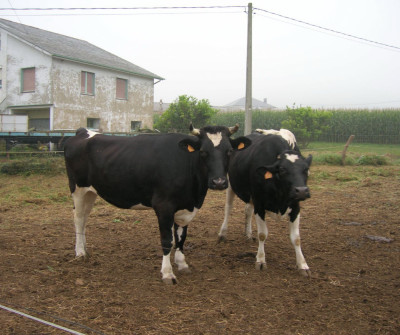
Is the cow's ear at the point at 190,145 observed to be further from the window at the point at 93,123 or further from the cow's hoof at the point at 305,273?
the window at the point at 93,123

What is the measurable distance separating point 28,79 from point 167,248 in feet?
69.1

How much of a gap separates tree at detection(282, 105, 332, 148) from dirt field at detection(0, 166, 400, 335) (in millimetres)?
13498

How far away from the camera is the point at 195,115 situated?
22281mm

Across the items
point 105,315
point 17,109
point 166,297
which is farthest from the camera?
point 17,109

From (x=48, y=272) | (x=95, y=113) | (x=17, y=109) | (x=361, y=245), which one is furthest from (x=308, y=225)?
(x=17, y=109)

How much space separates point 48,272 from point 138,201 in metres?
1.52

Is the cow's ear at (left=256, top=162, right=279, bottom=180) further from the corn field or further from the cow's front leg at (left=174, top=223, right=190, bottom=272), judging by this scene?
the corn field

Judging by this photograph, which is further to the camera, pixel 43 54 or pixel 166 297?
pixel 43 54

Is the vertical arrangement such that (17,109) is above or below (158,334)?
above

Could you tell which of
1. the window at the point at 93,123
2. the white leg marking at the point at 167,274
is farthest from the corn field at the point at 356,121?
the white leg marking at the point at 167,274

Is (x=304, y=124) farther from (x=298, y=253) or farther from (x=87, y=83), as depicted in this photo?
(x=298, y=253)

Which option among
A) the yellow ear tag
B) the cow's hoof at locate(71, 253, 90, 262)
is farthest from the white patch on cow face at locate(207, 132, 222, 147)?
the cow's hoof at locate(71, 253, 90, 262)

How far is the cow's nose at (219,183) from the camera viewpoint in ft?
15.2

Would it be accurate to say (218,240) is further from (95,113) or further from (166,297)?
(95,113)
